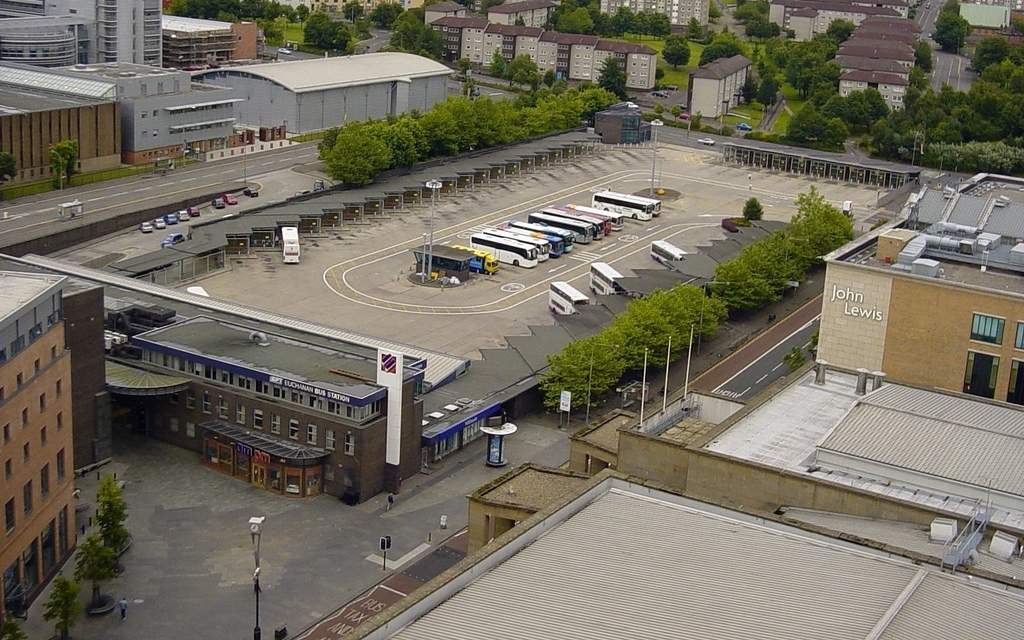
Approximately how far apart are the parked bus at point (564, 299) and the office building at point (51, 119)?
155 ft

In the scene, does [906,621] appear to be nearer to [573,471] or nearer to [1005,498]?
[1005,498]

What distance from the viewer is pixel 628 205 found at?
368 feet

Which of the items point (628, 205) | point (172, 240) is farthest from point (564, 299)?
point (628, 205)

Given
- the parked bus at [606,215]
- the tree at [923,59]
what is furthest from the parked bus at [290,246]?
the tree at [923,59]

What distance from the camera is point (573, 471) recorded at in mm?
50562

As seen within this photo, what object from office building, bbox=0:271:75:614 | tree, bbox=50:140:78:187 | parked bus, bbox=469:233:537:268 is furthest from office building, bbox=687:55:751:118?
office building, bbox=0:271:75:614

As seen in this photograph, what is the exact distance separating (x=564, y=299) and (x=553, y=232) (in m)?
16.9

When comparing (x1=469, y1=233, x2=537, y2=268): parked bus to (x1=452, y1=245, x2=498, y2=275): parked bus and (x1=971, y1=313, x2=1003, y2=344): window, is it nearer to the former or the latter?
(x1=452, y1=245, x2=498, y2=275): parked bus

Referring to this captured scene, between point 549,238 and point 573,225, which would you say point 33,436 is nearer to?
point 549,238

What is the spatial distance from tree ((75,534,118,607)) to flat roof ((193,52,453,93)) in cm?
9045

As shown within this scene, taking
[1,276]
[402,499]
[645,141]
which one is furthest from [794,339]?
[645,141]

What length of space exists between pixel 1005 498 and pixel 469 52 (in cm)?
16296

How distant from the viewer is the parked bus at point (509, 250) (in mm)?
95438

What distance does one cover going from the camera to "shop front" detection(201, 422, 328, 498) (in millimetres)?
57531
